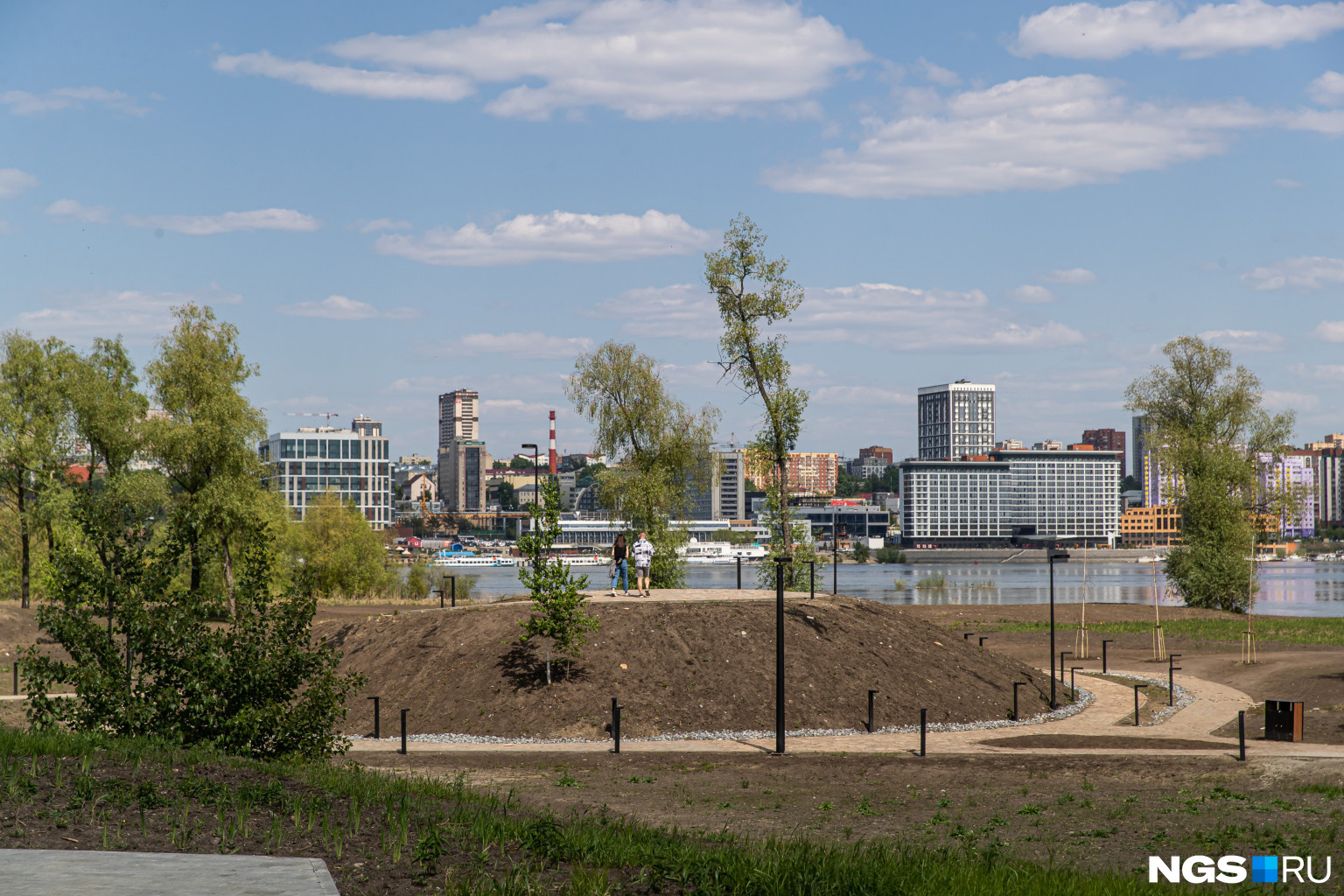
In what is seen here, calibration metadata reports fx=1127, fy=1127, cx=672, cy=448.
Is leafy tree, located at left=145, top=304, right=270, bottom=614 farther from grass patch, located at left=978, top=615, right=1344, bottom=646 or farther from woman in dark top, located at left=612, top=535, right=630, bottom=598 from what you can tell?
grass patch, located at left=978, top=615, right=1344, bottom=646

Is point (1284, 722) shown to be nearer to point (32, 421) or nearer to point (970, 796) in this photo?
point (970, 796)

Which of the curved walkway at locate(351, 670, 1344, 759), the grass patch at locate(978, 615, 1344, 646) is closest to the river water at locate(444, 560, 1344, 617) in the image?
the grass patch at locate(978, 615, 1344, 646)

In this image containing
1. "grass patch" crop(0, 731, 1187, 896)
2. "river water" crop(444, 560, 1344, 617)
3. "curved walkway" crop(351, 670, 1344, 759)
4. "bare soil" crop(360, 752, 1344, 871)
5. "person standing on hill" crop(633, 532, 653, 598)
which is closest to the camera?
"grass patch" crop(0, 731, 1187, 896)

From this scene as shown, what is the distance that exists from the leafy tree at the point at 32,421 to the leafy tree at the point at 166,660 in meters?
37.1

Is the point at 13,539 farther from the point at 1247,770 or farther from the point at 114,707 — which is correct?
the point at 1247,770

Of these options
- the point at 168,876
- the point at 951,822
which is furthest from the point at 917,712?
the point at 168,876

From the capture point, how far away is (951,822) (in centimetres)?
1351

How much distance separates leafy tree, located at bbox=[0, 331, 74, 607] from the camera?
154 ft

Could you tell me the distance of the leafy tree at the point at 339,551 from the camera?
207ft

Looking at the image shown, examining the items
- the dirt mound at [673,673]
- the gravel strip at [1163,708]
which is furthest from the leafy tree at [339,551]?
the gravel strip at [1163,708]

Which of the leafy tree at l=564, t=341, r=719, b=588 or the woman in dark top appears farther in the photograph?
the leafy tree at l=564, t=341, r=719, b=588

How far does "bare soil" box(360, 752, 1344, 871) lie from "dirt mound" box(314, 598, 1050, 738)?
3.08m

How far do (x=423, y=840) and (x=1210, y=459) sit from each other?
59243 millimetres

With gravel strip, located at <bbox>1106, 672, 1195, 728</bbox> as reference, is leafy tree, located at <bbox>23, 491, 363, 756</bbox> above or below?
above
